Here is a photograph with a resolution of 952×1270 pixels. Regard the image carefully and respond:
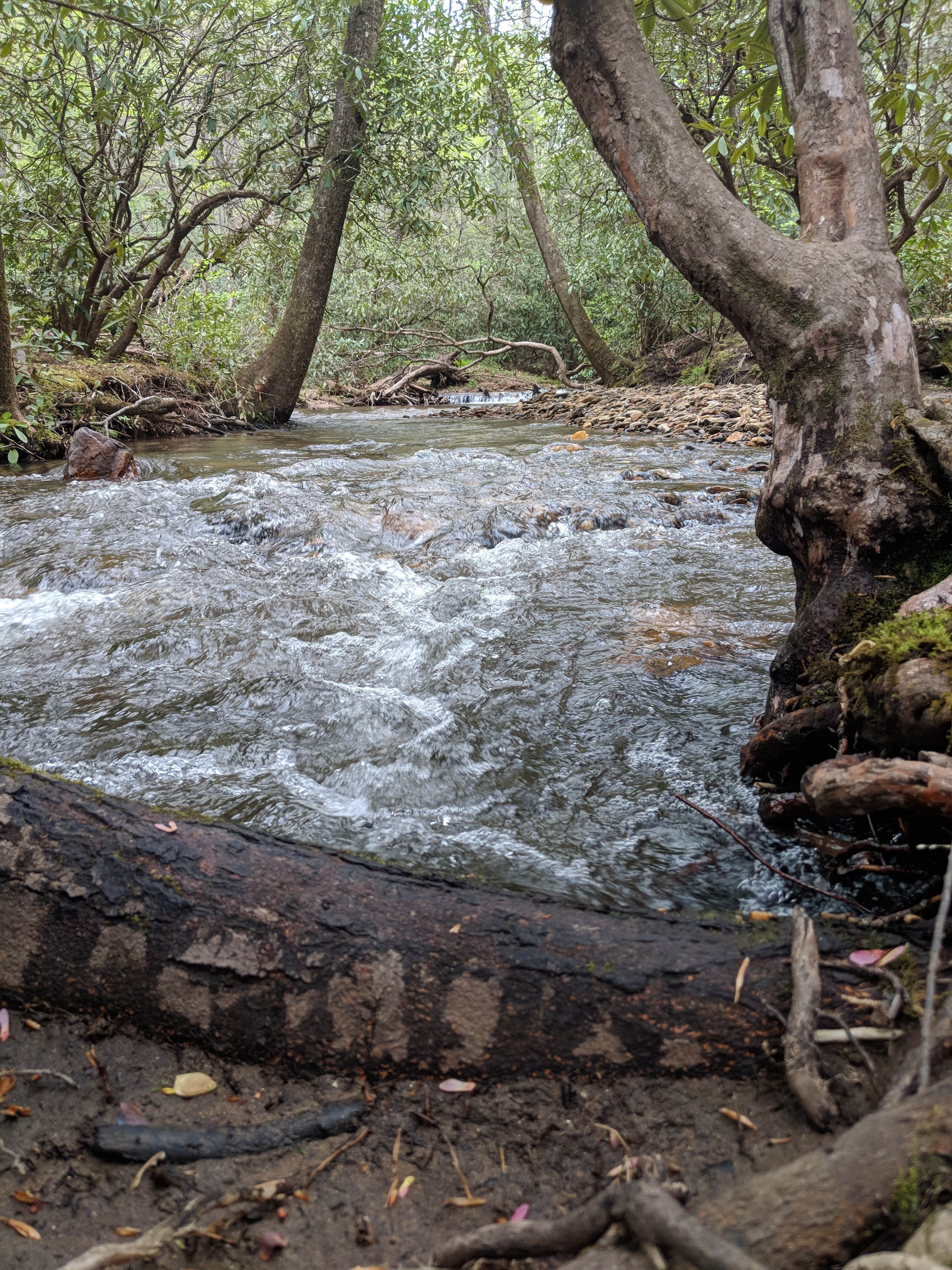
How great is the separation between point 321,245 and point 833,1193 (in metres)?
11.8

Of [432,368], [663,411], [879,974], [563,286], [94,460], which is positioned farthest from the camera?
[432,368]

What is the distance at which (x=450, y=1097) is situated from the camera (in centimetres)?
150

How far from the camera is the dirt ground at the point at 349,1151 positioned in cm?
128

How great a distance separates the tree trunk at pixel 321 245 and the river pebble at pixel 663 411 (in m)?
A: 3.93

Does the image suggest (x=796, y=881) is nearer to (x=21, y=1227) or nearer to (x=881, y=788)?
(x=881, y=788)

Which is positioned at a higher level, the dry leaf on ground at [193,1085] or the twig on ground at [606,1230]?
the twig on ground at [606,1230]

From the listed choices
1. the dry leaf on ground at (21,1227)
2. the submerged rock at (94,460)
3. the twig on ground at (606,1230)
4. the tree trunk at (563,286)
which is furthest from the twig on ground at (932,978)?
the tree trunk at (563,286)

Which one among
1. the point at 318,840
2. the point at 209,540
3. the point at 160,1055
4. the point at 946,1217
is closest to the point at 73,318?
the point at 209,540

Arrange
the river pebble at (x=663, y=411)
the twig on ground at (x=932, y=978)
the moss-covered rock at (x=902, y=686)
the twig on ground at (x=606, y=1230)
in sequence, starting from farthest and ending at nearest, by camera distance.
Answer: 1. the river pebble at (x=663, y=411)
2. the moss-covered rock at (x=902, y=686)
3. the twig on ground at (x=932, y=978)
4. the twig on ground at (x=606, y=1230)

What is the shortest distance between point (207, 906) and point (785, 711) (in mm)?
1841

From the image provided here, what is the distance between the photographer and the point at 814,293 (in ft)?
8.98

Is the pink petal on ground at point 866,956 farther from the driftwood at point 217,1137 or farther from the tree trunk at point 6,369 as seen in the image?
the tree trunk at point 6,369

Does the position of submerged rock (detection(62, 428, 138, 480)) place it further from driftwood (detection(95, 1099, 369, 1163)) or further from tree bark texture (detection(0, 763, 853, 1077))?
driftwood (detection(95, 1099, 369, 1163))

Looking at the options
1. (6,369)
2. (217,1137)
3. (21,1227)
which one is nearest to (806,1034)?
(217,1137)
